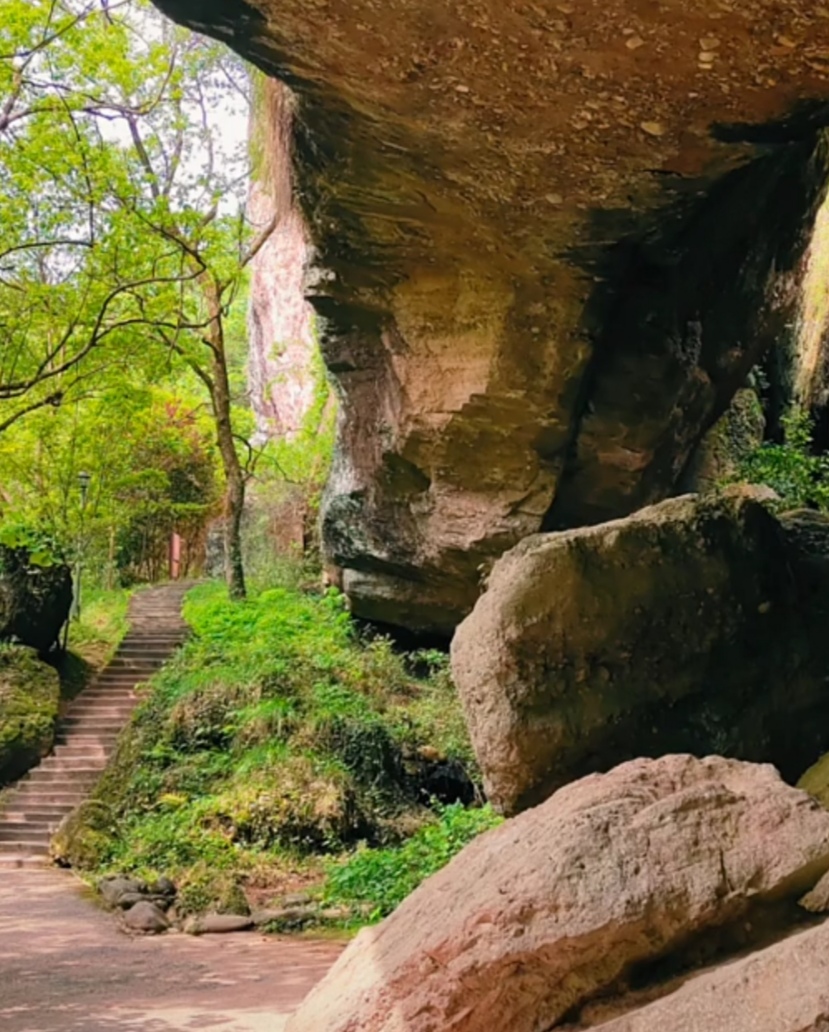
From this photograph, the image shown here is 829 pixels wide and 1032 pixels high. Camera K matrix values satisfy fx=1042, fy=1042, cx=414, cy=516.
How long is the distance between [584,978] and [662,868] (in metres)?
0.38

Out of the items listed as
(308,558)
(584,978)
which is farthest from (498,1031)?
(308,558)

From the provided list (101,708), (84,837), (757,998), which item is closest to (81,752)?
(101,708)

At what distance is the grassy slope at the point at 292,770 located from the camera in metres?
8.98

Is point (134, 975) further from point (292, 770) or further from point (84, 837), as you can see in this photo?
point (84, 837)

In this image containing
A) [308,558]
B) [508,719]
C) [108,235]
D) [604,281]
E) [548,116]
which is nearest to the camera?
[508,719]

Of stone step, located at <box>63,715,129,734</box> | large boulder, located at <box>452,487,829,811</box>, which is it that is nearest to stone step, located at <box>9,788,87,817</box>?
stone step, located at <box>63,715,129,734</box>

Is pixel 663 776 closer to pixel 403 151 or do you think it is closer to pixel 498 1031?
pixel 498 1031

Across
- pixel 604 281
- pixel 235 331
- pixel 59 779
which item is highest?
pixel 235 331

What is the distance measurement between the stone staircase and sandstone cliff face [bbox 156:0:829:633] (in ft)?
13.2

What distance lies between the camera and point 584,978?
293 cm

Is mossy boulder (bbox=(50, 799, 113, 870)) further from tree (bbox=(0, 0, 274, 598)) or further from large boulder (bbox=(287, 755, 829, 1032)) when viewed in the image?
large boulder (bbox=(287, 755, 829, 1032))

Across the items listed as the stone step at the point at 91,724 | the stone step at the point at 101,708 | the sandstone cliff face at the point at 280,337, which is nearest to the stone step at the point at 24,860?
the stone step at the point at 91,724

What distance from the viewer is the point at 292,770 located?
10.4m

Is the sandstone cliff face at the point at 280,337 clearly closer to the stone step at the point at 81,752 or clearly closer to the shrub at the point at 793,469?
the stone step at the point at 81,752
